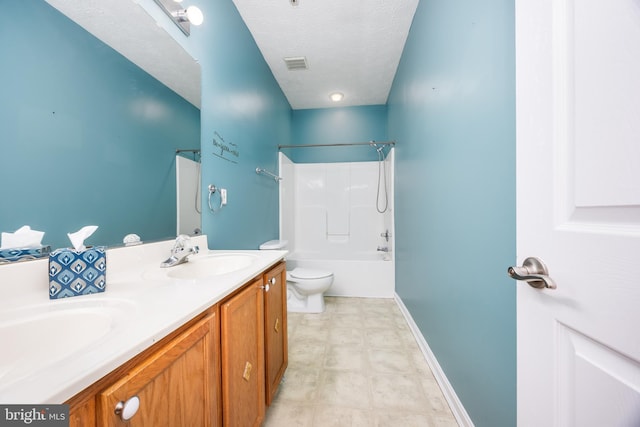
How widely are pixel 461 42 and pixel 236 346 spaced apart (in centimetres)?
162

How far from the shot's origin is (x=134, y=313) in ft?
1.75

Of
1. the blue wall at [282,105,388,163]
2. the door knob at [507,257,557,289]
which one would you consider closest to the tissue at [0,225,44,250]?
the door knob at [507,257,557,289]

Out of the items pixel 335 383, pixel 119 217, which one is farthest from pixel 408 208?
pixel 119 217

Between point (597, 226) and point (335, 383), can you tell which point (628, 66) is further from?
point (335, 383)

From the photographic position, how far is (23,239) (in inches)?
25.4

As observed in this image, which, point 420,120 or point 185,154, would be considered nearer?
point 185,154

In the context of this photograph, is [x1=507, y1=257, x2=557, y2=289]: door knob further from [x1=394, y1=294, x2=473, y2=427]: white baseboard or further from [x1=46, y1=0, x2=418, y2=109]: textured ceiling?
[x1=46, y1=0, x2=418, y2=109]: textured ceiling

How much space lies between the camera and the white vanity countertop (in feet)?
1.05

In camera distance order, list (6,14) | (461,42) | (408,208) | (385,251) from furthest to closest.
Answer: (385,251)
(408,208)
(461,42)
(6,14)

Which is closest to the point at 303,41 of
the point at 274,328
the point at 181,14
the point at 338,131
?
the point at 181,14

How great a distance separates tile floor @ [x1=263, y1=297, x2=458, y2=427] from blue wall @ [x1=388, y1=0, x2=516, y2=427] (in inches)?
7.7

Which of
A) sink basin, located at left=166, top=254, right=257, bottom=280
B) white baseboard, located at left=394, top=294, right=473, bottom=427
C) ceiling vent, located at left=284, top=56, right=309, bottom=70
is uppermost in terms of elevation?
ceiling vent, located at left=284, top=56, right=309, bottom=70

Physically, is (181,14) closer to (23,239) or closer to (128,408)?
(23,239)

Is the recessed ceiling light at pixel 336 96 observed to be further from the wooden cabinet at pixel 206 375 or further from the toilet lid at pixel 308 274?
the wooden cabinet at pixel 206 375
